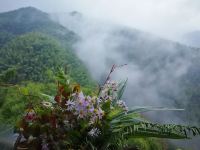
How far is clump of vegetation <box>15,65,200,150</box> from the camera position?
1.62 metres

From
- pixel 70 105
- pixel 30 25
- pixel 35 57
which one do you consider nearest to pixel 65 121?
pixel 70 105

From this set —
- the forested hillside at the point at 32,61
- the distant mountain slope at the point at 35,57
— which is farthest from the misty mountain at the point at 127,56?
the forested hillside at the point at 32,61

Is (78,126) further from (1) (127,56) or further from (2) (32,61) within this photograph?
(1) (127,56)

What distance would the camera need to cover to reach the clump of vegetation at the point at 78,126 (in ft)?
5.32

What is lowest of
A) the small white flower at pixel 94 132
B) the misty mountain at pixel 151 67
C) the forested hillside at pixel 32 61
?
the small white flower at pixel 94 132

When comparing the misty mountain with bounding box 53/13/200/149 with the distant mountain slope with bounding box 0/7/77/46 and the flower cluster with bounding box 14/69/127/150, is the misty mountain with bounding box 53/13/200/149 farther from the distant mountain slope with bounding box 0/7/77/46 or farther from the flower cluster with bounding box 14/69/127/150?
the flower cluster with bounding box 14/69/127/150

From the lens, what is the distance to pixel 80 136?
1687mm

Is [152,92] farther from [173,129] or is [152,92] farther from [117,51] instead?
[173,129]

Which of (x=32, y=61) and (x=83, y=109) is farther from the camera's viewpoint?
(x=32, y=61)

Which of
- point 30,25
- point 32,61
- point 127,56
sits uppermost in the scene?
point 30,25

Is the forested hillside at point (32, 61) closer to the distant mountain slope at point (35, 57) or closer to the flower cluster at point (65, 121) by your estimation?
the distant mountain slope at point (35, 57)

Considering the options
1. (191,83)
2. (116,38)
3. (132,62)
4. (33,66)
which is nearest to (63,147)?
(33,66)

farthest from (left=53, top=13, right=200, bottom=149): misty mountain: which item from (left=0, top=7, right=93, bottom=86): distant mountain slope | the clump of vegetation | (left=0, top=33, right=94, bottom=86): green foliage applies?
the clump of vegetation

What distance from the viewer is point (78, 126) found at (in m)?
1.68
